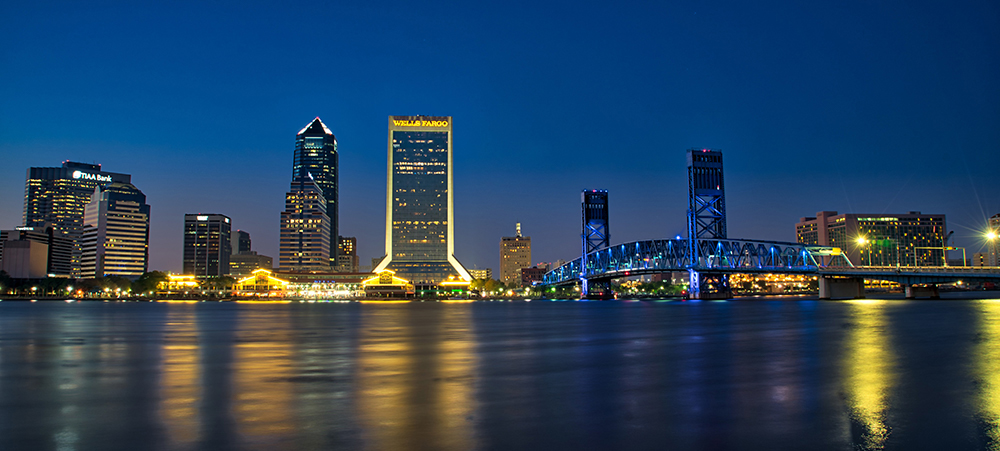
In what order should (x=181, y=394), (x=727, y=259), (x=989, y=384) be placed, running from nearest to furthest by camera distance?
(x=181, y=394)
(x=989, y=384)
(x=727, y=259)

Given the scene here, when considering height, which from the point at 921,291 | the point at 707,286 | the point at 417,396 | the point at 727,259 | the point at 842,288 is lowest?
the point at 921,291

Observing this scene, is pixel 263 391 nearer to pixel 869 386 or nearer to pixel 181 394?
pixel 181 394

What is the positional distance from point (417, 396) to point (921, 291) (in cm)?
14471

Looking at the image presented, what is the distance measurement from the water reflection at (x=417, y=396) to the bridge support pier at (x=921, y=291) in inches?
4699

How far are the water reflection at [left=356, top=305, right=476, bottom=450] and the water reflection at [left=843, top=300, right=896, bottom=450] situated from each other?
679 cm

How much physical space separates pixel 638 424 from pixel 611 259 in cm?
18224

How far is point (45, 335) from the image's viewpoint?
4059cm

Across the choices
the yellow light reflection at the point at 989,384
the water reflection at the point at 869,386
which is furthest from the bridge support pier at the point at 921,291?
the water reflection at the point at 869,386

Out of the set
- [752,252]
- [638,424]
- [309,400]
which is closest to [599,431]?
[638,424]

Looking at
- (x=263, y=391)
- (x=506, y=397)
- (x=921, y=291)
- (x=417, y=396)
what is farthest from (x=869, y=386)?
(x=921, y=291)

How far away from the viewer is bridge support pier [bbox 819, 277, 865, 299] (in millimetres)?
135125

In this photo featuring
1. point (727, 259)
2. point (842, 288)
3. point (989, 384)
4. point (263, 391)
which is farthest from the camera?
point (727, 259)

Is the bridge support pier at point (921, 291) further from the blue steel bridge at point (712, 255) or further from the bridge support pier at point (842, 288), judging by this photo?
the bridge support pier at point (842, 288)

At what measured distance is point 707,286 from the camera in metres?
167
